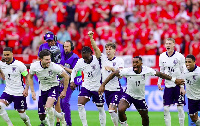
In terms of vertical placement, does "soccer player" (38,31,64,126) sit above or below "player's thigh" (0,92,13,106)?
above

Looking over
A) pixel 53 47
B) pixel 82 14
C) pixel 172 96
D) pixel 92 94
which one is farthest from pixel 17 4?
pixel 172 96

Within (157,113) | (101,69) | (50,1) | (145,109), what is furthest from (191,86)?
(50,1)

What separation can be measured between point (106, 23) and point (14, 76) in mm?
12764

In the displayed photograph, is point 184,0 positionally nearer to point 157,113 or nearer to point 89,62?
point 157,113

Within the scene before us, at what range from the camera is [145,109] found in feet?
42.5

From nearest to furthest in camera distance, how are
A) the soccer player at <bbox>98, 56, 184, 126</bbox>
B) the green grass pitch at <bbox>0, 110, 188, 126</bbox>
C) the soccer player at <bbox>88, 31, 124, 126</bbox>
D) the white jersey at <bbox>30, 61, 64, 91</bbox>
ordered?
the soccer player at <bbox>98, 56, 184, 126</bbox>, the white jersey at <bbox>30, 61, 64, 91</bbox>, the soccer player at <bbox>88, 31, 124, 126</bbox>, the green grass pitch at <bbox>0, 110, 188, 126</bbox>

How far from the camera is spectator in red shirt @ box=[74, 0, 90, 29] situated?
26.8 m

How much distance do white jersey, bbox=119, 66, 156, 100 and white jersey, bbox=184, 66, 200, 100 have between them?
1289mm

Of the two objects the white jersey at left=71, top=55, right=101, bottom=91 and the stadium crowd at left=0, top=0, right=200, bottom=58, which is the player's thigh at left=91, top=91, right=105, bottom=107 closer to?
the white jersey at left=71, top=55, right=101, bottom=91

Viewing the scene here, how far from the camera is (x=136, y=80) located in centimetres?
1287

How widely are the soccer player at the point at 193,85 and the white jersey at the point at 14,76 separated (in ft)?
14.7

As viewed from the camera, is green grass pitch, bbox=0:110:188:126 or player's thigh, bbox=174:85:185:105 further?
green grass pitch, bbox=0:110:188:126

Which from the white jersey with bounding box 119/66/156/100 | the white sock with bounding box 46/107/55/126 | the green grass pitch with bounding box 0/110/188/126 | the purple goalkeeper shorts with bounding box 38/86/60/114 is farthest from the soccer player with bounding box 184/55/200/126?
the white sock with bounding box 46/107/55/126

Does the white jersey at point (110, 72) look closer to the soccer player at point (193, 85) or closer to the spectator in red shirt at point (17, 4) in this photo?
the soccer player at point (193, 85)
